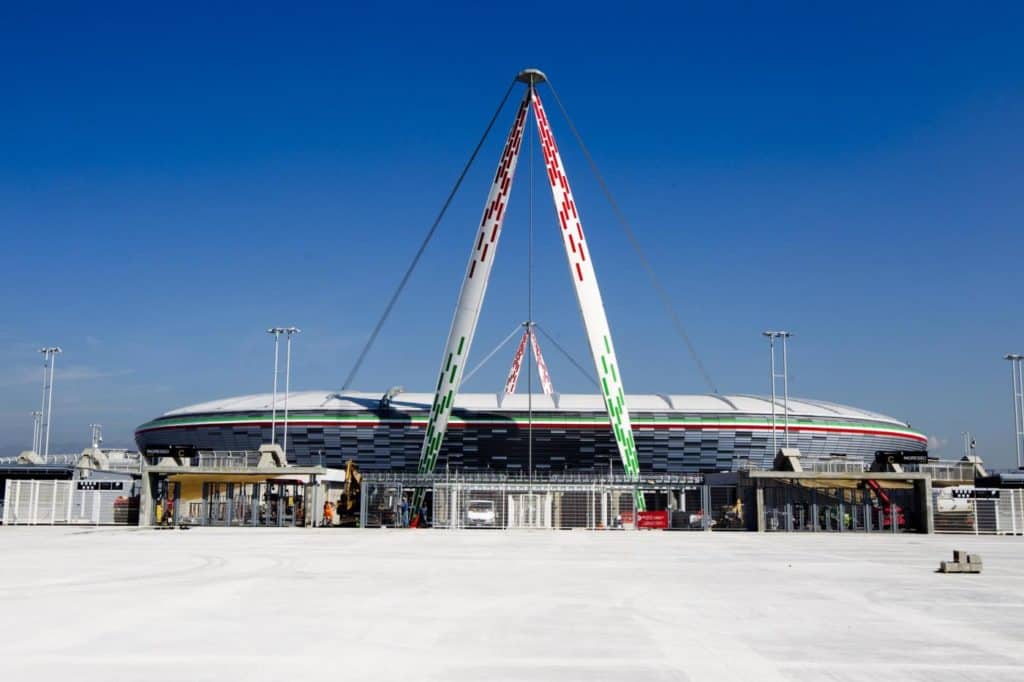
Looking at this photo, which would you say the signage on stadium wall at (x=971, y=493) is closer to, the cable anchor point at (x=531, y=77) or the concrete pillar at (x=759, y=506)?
the concrete pillar at (x=759, y=506)

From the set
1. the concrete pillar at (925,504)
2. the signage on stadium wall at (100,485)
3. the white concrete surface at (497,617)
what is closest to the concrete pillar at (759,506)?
the concrete pillar at (925,504)

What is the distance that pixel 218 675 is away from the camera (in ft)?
38.5

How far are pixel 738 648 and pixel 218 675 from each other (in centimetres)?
710

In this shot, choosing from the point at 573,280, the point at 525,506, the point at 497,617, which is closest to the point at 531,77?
the point at 573,280

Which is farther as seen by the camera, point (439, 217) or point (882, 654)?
point (439, 217)

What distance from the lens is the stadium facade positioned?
325 ft

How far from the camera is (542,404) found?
101 m

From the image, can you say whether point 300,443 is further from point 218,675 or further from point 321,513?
point 218,675

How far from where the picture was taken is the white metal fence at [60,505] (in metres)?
55.5

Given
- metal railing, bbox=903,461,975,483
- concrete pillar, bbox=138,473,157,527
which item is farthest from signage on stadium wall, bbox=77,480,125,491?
metal railing, bbox=903,461,975,483

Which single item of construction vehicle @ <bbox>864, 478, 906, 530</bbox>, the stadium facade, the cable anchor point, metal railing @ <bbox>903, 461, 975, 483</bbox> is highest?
the cable anchor point

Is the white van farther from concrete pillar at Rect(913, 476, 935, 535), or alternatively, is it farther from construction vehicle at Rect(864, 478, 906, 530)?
concrete pillar at Rect(913, 476, 935, 535)

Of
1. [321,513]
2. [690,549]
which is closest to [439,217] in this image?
[321,513]

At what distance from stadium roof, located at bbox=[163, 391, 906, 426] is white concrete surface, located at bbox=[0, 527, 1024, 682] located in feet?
224
